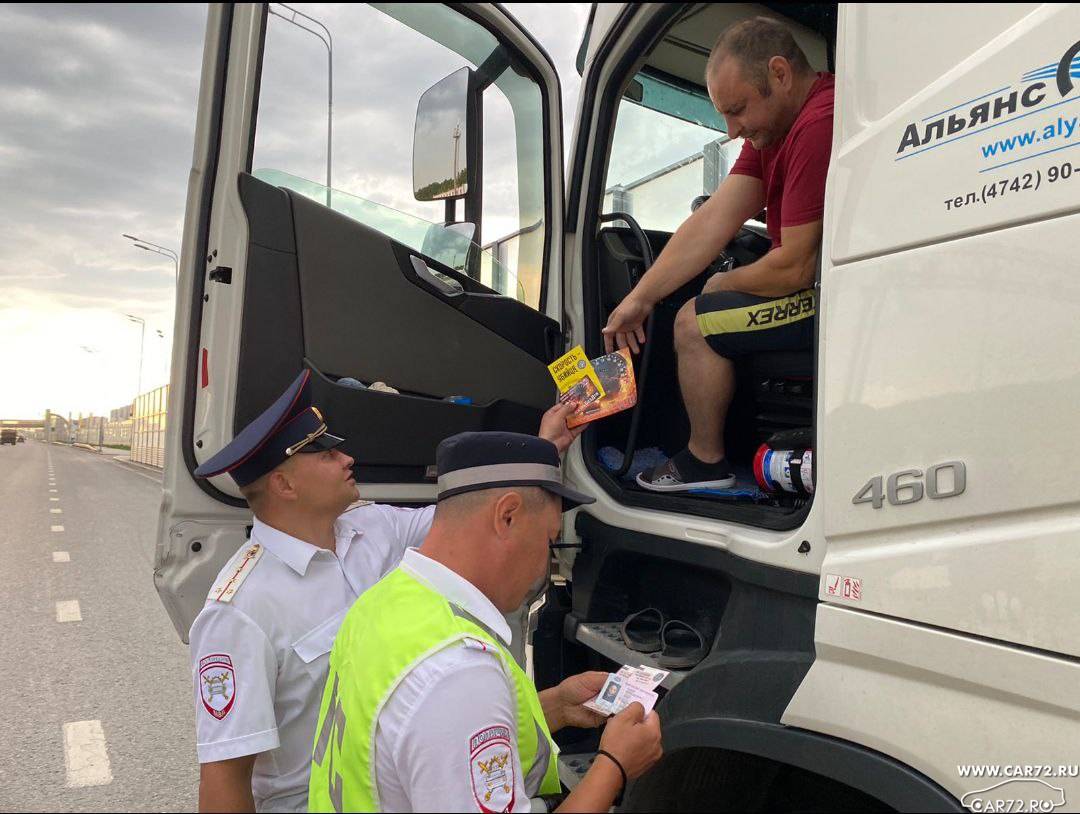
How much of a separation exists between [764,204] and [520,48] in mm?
954

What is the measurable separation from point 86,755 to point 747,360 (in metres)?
3.49

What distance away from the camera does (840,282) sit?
160cm

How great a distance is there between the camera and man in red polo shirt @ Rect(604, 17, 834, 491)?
6.29 feet

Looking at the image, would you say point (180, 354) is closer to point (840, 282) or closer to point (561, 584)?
point (561, 584)

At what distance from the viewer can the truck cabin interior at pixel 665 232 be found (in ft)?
8.48

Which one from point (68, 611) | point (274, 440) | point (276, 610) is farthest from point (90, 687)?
point (274, 440)

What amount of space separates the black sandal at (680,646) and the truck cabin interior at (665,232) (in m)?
0.39

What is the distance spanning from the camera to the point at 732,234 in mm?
2404

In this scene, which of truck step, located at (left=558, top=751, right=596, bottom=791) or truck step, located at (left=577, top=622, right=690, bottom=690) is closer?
truck step, located at (left=577, top=622, right=690, bottom=690)

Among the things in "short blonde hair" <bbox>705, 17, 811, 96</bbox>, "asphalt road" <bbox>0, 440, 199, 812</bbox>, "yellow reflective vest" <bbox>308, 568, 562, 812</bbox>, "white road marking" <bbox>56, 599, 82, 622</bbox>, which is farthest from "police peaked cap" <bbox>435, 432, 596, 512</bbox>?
"white road marking" <bbox>56, 599, 82, 622</bbox>

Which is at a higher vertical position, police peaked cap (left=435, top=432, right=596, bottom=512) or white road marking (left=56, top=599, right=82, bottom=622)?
police peaked cap (left=435, top=432, right=596, bottom=512)

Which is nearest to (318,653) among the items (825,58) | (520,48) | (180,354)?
(180,354)

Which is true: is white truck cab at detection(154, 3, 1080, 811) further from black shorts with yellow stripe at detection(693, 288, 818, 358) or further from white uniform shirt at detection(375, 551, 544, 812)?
white uniform shirt at detection(375, 551, 544, 812)

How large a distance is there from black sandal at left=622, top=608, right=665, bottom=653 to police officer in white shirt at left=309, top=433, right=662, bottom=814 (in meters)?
0.51
